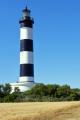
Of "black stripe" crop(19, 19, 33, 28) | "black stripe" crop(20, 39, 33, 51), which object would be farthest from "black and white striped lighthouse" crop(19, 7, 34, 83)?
"black stripe" crop(19, 19, 33, 28)

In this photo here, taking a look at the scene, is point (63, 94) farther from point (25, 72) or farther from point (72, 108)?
point (72, 108)

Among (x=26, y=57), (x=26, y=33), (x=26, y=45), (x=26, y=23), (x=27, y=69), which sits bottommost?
(x=27, y=69)

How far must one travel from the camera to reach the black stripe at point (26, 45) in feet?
245

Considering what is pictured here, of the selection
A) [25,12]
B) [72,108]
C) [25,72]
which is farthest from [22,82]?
[72,108]

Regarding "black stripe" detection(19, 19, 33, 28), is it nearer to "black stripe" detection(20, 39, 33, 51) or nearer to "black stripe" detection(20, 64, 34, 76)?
"black stripe" detection(20, 39, 33, 51)

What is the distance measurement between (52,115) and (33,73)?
177ft

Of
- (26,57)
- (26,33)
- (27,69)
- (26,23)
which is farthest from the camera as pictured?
(26,23)

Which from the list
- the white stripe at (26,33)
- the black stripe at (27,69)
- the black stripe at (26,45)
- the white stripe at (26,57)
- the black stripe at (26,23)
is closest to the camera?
the black stripe at (27,69)

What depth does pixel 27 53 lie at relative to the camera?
74.9m

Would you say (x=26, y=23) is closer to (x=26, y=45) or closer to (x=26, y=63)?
(x=26, y=45)

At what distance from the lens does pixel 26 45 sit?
246 ft

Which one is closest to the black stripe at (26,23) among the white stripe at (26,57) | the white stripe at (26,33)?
the white stripe at (26,33)

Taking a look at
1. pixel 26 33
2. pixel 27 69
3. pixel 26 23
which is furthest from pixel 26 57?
pixel 26 23

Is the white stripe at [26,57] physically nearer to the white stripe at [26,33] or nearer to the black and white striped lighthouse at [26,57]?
the black and white striped lighthouse at [26,57]
